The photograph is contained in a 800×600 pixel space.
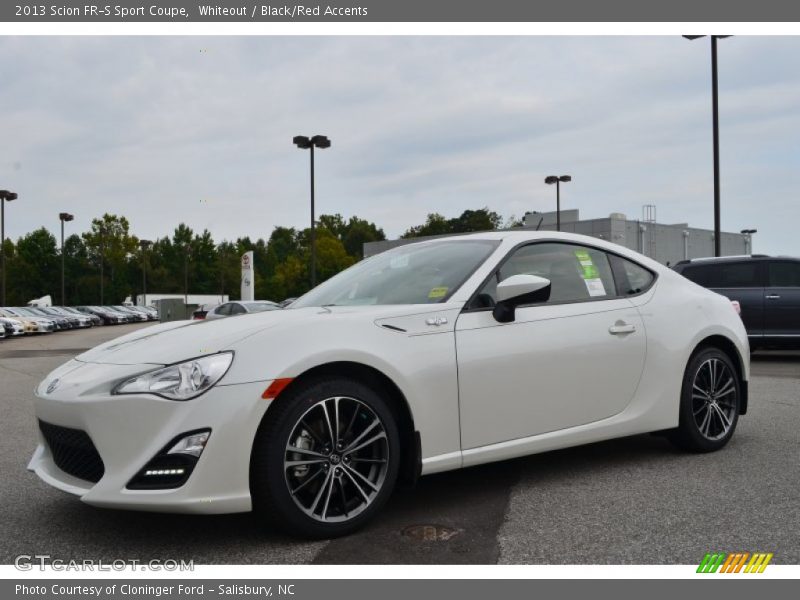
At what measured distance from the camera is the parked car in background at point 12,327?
102ft

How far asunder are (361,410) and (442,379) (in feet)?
1.51

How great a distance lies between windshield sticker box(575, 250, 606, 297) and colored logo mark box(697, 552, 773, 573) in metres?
1.84

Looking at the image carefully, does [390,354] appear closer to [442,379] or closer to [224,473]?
[442,379]

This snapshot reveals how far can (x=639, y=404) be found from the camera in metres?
4.68

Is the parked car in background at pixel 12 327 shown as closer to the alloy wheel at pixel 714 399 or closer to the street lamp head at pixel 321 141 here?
the street lamp head at pixel 321 141

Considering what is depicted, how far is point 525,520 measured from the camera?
12.0 feet

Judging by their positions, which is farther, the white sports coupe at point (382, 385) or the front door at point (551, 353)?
the front door at point (551, 353)

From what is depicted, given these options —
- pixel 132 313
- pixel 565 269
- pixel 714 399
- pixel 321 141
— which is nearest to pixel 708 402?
pixel 714 399

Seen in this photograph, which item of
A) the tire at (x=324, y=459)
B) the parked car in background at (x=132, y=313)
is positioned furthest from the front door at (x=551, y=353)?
the parked car in background at (x=132, y=313)

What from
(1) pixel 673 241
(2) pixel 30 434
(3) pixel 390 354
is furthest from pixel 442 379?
(1) pixel 673 241

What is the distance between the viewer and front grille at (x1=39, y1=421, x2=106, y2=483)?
329 cm

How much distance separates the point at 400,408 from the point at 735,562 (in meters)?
1.58

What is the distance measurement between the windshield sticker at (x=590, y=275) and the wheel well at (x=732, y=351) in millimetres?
984

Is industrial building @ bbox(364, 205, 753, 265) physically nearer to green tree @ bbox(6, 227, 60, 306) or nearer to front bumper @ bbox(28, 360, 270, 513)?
front bumper @ bbox(28, 360, 270, 513)
